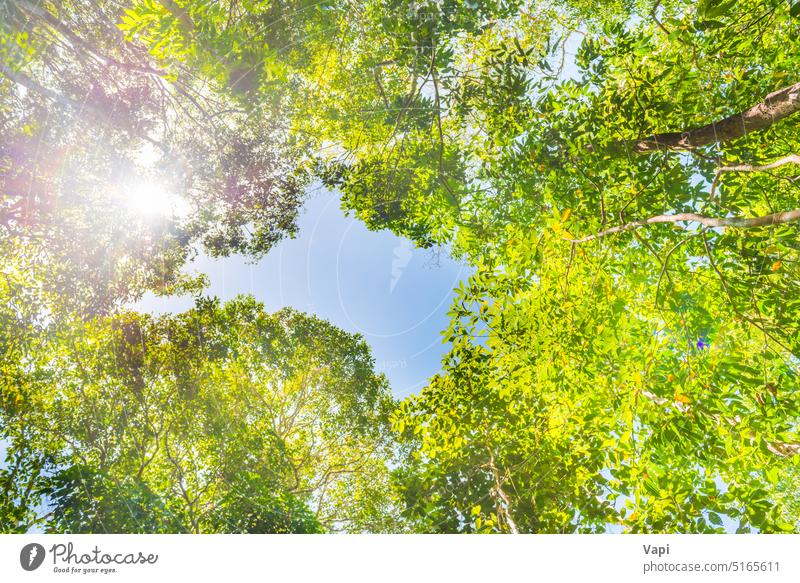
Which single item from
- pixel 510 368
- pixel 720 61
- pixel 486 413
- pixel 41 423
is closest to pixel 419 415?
pixel 486 413

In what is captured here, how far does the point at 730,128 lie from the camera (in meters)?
2.85

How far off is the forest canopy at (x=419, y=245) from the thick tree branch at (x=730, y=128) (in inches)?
0.7

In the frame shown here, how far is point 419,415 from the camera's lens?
3209mm

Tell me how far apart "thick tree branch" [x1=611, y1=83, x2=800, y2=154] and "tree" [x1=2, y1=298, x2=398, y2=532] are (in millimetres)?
2895

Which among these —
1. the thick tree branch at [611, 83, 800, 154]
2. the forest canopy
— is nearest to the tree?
the forest canopy

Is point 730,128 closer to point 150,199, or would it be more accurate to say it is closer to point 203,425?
point 203,425

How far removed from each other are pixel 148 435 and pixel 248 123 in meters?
2.78

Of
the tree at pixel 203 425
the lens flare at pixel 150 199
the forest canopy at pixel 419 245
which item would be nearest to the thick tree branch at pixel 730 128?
the forest canopy at pixel 419 245

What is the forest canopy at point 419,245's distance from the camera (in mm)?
2627

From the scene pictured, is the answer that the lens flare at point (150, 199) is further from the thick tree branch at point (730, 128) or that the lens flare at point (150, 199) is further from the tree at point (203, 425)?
the thick tree branch at point (730, 128)

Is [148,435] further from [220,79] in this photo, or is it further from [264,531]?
[220,79]

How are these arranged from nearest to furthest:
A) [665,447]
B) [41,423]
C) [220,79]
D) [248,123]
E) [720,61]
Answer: [665,447]
[41,423]
[720,61]
[220,79]
[248,123]

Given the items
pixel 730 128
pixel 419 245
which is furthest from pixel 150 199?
pixel 730 128

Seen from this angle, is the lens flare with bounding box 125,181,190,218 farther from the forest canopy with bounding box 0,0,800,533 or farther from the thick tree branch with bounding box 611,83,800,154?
the thick tree branch with bounding box 611,83,800,154
